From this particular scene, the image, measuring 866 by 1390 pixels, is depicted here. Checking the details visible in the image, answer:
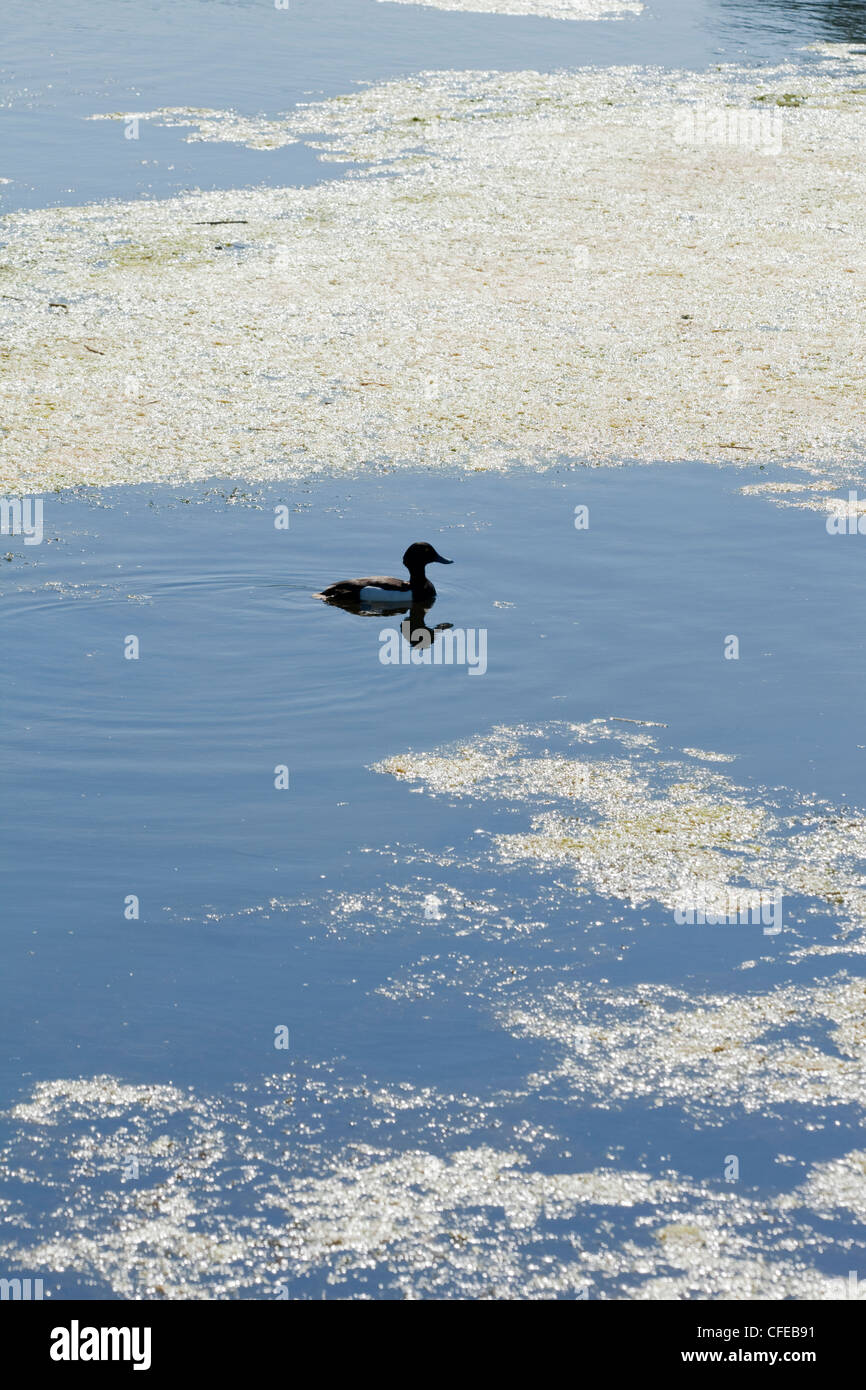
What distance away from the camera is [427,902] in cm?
593

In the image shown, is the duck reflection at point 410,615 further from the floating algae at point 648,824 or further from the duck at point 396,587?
the floating algae at point 648,824

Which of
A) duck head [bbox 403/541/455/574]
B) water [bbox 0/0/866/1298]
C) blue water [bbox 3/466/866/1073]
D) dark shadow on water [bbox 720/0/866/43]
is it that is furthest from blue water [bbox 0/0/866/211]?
duck head [bbox 403/541/455/574]

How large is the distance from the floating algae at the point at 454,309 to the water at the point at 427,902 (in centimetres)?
75

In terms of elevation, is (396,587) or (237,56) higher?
(237,56)

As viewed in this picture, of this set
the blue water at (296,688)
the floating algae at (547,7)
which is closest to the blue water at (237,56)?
the floating algae at (547,7)

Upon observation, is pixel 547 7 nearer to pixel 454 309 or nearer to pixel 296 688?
pixel 454 309

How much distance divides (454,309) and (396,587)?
5419 millimetres

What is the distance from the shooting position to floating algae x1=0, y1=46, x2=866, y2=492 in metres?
10.6

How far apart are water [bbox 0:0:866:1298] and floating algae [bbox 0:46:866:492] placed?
29.4 inches

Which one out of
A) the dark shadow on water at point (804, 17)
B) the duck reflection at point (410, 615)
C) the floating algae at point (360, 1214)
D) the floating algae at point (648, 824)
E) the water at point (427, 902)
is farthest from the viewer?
the dark shadow on water at point (804, 17)

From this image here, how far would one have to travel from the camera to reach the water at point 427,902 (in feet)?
14.6

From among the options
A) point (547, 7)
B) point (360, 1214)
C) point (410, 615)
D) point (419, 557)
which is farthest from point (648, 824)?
point (547, 7)

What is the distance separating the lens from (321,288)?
1338cm

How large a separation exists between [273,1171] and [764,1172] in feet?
4.82
